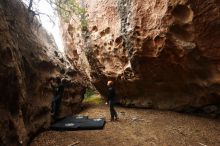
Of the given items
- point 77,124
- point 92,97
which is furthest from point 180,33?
point 92,97

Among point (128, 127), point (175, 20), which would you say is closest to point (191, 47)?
point (175, 20)

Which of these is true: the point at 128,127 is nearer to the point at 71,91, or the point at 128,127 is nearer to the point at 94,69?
the point at 71,91

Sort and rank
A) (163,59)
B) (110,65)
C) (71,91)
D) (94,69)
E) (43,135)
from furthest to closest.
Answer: (94,69) → (110,65) → (71,91) → (163,59) → (43,135)

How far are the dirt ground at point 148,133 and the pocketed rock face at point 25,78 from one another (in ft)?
3.27

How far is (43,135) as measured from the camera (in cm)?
915

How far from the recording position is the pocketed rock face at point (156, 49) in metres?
9.99

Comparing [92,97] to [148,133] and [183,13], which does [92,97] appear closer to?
[148,133]

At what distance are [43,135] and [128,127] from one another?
3.37 m

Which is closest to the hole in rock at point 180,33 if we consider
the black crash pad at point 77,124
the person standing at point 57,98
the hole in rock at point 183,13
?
the hole in rock at point 183,13

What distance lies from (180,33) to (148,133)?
4.33 m

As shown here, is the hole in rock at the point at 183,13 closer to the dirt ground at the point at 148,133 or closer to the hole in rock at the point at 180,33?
the hole in rock at the point at 180,33

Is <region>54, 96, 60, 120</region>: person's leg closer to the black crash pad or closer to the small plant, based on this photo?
the black crash pad

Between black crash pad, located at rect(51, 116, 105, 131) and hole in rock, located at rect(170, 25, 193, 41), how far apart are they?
4.79m

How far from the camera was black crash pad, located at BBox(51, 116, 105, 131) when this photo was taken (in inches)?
390
